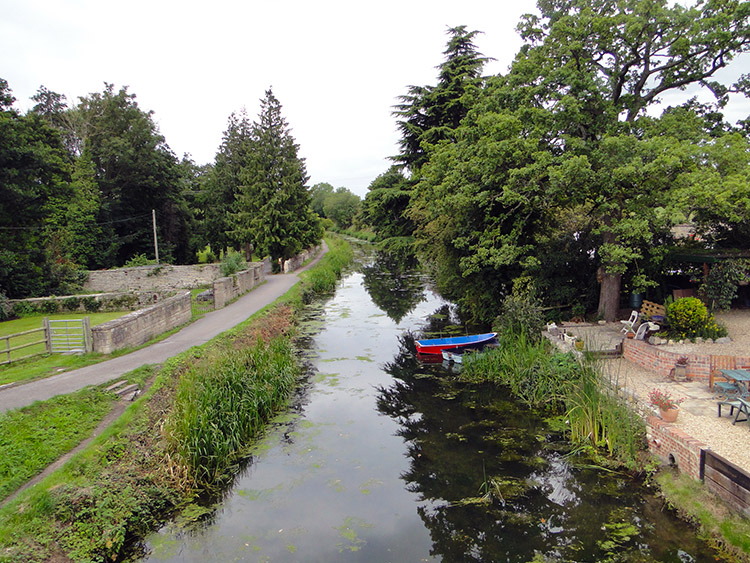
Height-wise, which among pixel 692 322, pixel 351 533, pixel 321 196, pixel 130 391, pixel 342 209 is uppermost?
pixel 321 196

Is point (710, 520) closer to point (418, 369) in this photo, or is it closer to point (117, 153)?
point (418, 369)

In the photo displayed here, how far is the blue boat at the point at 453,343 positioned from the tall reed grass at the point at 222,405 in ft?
14.6

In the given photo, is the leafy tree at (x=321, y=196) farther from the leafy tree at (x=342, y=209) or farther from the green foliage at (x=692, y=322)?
the green foliage at (x=692, y=322)

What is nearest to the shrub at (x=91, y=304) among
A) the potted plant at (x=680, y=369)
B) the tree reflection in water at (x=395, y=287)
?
the tree reflection in water at (x=395, y=287)

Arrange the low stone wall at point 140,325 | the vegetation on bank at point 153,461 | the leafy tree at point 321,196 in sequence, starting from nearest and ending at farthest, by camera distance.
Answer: the vegetation on bank at point 153,461, the low stone wall at point 140,325, the leafy tree at point 321,196

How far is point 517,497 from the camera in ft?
25.4

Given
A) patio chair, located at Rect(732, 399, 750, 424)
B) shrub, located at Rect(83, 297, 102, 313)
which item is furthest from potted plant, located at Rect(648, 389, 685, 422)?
shrub, located at Rect(83, 297, 102, 313)

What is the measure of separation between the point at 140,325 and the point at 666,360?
14.4 metres

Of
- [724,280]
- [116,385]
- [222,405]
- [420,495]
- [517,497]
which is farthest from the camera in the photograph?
[724,280]

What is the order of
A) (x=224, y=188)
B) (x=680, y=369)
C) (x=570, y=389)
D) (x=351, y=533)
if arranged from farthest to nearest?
(x=224, y=188) < (x=570, y=389) < (x=680, y=369) < (x=351, y=533)

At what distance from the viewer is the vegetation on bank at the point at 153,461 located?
6.30 metres

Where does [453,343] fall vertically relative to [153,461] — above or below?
above

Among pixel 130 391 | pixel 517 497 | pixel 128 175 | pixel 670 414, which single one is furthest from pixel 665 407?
pixel 128 175

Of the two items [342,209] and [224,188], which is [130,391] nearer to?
[224,188]
